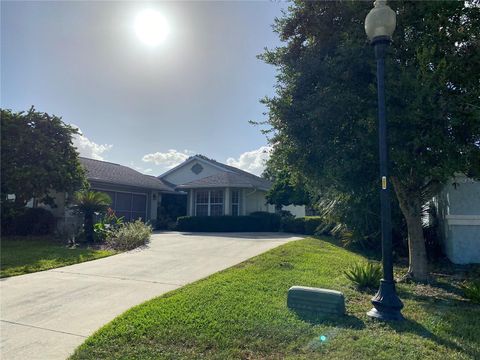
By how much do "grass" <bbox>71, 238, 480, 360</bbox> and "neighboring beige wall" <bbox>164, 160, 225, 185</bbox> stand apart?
23.8 metres

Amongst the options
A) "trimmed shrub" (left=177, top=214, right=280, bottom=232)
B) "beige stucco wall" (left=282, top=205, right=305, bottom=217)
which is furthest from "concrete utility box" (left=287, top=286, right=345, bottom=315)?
"beige stucco wall" (left=282, top=205, right=305, bottom=217)

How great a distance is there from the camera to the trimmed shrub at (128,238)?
1325 centimetres

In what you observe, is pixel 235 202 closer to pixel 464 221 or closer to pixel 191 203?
pixel 191 203

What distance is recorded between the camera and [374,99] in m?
6.98

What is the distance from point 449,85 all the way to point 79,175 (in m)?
15.2

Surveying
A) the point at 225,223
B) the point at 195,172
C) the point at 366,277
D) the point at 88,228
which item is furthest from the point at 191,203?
the point at 366,277

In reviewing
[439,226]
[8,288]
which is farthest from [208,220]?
[8,288]

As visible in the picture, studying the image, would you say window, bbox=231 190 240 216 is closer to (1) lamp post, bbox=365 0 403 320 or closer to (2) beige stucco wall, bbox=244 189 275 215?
(2) beige stucco wall, bbox=244 189 275 215

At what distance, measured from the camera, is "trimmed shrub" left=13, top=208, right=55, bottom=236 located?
15.7 metres

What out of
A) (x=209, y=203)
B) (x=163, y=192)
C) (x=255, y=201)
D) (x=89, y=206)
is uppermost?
(x=163, y=192)

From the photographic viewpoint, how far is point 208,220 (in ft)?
74.4

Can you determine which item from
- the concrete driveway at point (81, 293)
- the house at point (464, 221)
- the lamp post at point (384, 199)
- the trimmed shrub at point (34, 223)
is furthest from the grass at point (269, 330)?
the trimmed shrub at point (34, 223)

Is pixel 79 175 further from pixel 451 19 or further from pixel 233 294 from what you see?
pixel 451 19

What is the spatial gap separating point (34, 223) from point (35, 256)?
602cm
